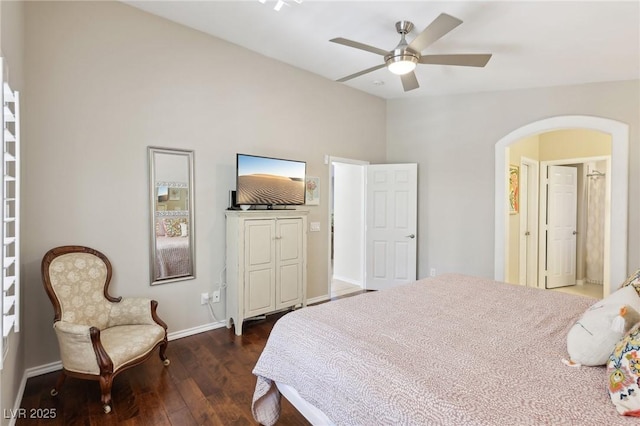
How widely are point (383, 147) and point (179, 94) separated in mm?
3276

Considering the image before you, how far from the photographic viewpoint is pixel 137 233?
9.74 ft

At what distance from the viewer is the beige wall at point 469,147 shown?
364 cm

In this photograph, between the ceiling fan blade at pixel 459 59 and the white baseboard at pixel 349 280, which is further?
the white baseboard at pixel 349 280

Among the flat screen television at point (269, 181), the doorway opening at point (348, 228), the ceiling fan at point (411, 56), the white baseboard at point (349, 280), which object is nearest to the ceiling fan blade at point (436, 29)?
the ceiling fan at point (411, 56)

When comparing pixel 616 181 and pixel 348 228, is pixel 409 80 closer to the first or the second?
pixel 616 181

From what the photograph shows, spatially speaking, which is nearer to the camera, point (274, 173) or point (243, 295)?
point (243, 295)

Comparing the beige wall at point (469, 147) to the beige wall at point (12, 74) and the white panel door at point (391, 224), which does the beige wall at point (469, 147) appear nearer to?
the white panel door at point (391, 224)

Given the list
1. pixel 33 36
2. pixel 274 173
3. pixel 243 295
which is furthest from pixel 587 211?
pixel 33 36

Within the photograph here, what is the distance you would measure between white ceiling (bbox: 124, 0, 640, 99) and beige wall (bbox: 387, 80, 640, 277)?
0.24 m

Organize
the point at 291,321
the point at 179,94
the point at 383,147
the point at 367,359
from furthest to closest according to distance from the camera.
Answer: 1. the point at 383,147
2. the point at 179,94
3. the point at 291,321
4. the point at 367,359

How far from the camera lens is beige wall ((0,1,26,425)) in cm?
175

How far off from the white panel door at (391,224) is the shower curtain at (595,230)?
328 centimetres

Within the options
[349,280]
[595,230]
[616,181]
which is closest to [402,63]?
[616,181]

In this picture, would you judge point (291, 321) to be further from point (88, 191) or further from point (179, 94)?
point (179, 94)
